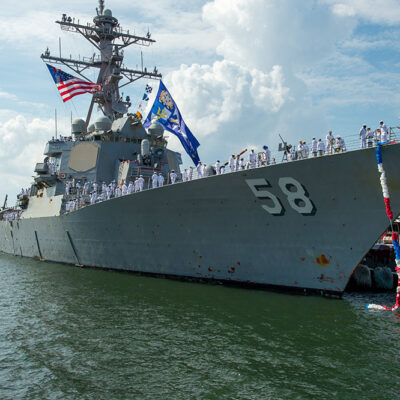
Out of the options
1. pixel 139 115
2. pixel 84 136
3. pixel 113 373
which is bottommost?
pixel 113 373

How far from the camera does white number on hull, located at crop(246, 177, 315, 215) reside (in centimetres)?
1005

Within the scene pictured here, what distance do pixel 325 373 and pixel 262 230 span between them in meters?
5.03

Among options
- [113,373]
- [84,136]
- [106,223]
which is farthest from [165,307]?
[84,136]

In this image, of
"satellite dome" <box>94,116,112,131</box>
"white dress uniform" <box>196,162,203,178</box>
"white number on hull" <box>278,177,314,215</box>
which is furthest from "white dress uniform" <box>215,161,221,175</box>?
"satellite dome" <box>94,116,112,131</box>

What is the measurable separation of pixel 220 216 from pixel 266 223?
1395 mm

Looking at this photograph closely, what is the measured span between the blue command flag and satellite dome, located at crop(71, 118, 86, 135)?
17.9 ft

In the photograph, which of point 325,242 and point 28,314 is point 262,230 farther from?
point 28,314

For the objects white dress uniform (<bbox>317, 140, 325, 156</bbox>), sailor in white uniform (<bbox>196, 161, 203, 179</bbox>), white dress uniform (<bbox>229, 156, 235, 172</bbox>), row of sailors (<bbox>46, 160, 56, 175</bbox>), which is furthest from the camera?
row of sailors (<bbox>46, 160, 56, 175</bbox>)

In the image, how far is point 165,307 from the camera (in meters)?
9.88

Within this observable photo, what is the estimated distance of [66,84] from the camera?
19.4 metres

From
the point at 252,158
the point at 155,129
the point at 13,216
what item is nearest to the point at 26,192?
the point at 13,216

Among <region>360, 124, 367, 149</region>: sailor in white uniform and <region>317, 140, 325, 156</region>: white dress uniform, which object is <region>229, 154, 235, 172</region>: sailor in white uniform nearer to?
<region>317, 140, 325, 156</region>: white dress uniform

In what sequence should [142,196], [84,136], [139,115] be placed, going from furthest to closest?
1. [139,115]
2. [84,136]
3. [142,196]

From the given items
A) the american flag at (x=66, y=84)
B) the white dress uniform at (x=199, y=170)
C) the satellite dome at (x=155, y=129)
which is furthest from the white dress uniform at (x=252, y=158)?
the american flag at (x=66, y=84)
